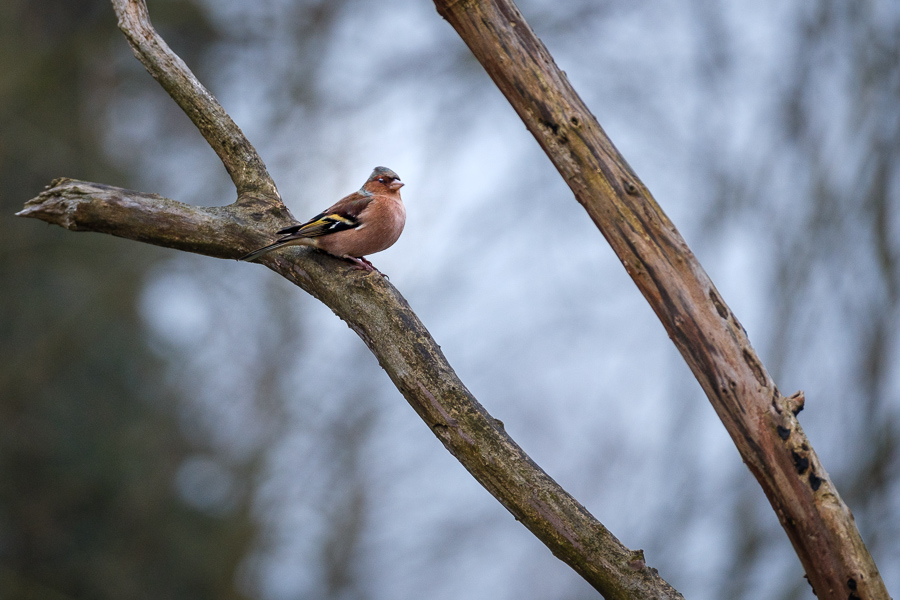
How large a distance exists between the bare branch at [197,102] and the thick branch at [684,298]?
4.71 feet

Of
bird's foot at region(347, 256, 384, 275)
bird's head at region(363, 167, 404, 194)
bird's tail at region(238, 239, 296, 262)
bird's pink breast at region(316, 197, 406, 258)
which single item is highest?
bird's head at region(363, 167, 404, 194)

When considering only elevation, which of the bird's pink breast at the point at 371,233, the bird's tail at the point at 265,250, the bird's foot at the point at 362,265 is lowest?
the bird's tail at the point at 265,250

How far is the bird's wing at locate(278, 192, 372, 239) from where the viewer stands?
322cm

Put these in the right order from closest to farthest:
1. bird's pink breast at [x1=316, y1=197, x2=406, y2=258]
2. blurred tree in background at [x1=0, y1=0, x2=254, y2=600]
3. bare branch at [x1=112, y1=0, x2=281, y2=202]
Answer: bird's pink breast at [x1=316, y1=197, x2=406, y2=258], bare branch at [x1=112, y1=0, x2=281, y2=202], blurred tree in background at [x1=0, y1=0, x2=254, y2=600]

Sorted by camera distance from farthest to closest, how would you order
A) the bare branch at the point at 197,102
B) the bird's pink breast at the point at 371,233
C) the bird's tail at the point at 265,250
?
1. the bare branch at the point at 197,102
2. the bird's pink breast at the point at 371,233
3. the bird's tail at the point at 265,250

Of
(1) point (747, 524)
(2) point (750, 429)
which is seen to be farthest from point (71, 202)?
(1) point (747, 524)

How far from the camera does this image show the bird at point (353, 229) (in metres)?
3.25

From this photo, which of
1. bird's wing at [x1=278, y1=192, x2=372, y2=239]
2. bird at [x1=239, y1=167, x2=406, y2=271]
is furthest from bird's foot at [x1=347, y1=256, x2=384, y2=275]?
bird's wing at [x1=278, y1=192, x2=372, y2=239]

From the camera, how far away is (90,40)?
9273mm

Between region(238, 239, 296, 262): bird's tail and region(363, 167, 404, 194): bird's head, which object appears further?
region(363, 167, 404, 194): bird's head

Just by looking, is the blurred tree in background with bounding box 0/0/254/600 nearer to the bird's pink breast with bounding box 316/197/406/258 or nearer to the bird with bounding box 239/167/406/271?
the bird with bounding box 239/167/406/271

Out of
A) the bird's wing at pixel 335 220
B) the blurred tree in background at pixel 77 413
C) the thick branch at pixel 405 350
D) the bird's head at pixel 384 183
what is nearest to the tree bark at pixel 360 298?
the thick branch at pixel 405 350

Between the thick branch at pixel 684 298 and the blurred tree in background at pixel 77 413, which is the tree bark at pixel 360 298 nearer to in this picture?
the thick branch at pixel 684 298

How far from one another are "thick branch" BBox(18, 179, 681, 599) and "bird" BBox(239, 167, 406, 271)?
0.08m
